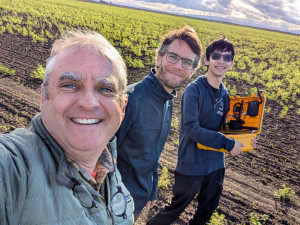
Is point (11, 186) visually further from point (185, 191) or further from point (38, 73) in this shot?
point (38, 73)

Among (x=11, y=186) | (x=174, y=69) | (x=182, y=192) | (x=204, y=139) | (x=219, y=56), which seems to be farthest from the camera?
(x=219, y=56)

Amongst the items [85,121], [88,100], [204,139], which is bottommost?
[204,139]

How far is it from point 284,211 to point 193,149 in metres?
2.63

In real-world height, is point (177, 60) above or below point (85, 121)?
above

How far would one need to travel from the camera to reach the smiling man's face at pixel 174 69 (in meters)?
2.23

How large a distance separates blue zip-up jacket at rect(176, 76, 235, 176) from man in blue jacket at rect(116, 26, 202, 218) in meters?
0.28

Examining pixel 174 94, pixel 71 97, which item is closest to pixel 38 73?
pixel 174 94

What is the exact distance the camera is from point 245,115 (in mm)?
2893

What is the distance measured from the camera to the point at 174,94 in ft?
7.74

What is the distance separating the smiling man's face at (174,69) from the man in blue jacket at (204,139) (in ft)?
1.18

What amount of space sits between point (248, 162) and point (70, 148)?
5167mm

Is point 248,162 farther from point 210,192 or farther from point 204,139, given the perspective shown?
point 204,139

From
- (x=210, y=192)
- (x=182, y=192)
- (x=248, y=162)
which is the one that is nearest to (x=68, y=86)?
(x=182, y=192)

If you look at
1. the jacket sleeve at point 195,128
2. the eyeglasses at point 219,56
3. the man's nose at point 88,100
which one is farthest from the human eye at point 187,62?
the man's nose at point 88,100
